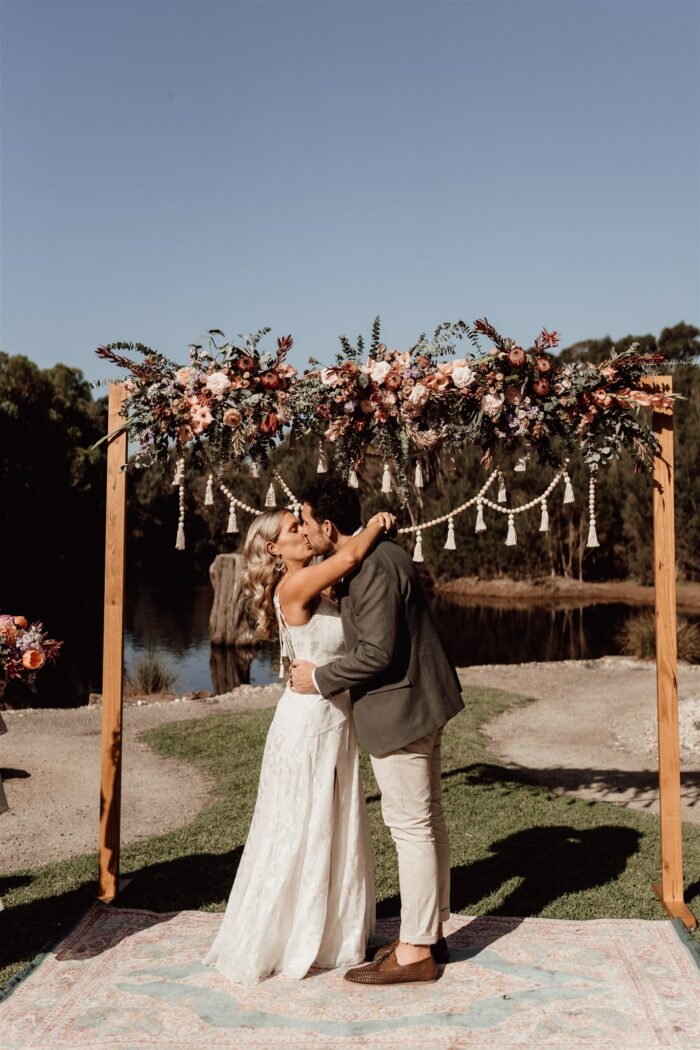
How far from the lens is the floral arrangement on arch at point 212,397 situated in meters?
4.77

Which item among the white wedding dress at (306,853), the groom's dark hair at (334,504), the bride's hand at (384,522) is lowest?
the white wedding dress at (306,853)

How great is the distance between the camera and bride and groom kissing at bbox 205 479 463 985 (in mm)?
3754

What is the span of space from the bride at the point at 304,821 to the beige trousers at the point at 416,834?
222 millimetres

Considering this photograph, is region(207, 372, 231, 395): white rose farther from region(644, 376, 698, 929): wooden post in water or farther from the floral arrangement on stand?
region(644, 376, 698, 929): wooden post in water

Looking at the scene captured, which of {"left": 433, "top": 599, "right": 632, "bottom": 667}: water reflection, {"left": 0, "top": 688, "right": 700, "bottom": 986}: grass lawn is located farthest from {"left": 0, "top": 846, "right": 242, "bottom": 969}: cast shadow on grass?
{"left": 433, "top": 599, "right": 632, "bottom": 667}: water reflection

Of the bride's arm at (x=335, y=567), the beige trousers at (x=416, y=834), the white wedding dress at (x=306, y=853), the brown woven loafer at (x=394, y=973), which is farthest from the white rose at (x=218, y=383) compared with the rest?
the brown woven loafer at (x=394, y=973)

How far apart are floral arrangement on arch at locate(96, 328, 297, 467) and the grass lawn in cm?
246

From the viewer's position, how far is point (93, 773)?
855cm

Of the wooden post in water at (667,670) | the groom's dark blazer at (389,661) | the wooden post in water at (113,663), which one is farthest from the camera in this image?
the wooden post in water at (113,663)

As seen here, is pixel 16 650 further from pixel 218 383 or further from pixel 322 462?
pixel 322 462

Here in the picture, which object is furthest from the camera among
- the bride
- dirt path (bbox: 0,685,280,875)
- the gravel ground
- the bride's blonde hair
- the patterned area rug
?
the gravel ground

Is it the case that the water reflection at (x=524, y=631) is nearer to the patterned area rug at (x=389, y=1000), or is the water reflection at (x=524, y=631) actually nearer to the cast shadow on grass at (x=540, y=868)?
the cast shadow on grass at (x=540, y=868)

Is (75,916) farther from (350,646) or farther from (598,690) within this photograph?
(598,690)

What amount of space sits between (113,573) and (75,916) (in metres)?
1.77
